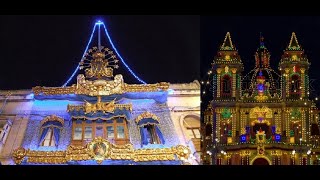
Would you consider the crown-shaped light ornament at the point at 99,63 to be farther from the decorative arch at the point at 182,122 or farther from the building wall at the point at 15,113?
Result: the decorative arch at the point at 182,122

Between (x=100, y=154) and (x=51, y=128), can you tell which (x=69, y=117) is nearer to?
(x=51, y=128)

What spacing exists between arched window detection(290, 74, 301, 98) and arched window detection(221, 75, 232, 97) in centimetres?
66

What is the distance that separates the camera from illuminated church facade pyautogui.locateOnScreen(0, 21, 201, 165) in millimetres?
6438

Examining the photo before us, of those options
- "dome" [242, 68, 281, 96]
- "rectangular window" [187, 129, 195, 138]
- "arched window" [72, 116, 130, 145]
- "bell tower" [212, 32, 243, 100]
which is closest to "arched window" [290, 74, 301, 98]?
"dome" [242, 68, 281, 96]

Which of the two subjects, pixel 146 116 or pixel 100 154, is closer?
pixel 100 154

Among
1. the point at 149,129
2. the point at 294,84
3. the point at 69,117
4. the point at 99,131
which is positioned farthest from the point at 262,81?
the point at 69,117

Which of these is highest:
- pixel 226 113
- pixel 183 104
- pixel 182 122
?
pixel 226 113

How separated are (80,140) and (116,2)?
1361 millimetres

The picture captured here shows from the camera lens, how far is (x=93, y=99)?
6.64 metres

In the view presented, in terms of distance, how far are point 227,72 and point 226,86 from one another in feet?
0.52

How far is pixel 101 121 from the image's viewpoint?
6566 millimetres

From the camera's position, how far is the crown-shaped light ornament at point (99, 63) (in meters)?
6.65
